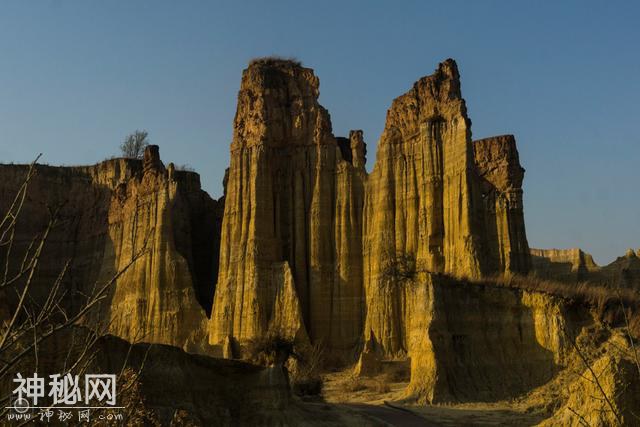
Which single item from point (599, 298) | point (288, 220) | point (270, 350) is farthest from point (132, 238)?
point (599, 298)

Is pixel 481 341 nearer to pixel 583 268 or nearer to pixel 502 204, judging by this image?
pixel 502 204

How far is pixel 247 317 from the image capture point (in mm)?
49531

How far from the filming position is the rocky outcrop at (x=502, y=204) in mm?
49250

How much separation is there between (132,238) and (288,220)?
13.0m

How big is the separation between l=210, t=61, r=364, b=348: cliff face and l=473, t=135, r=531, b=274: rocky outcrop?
8.15 metres

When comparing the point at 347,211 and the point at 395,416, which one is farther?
the point at 347,211

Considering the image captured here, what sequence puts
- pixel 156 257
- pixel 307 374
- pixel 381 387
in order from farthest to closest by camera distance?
1. pixel 156 257
2. pixel 307 374
3. pixel 381 387

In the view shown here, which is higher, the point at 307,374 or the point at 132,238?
the point at 132,238

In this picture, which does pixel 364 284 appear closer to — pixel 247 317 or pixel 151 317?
pixel 247 317

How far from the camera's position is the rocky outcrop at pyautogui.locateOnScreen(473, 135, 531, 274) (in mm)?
49250

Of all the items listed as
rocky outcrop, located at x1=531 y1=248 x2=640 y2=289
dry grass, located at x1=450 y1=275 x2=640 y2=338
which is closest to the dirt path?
dry grass, located at x1=450 y1=275 x2=640 y2=338

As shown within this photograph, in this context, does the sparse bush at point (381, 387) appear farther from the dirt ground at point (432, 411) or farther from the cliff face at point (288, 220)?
the cliff face at point (288, 220)

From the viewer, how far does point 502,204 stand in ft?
168

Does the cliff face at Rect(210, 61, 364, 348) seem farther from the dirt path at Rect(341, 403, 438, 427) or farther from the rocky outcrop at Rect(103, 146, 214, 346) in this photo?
the dirt path at Rect(341, 403, 438, 427)
